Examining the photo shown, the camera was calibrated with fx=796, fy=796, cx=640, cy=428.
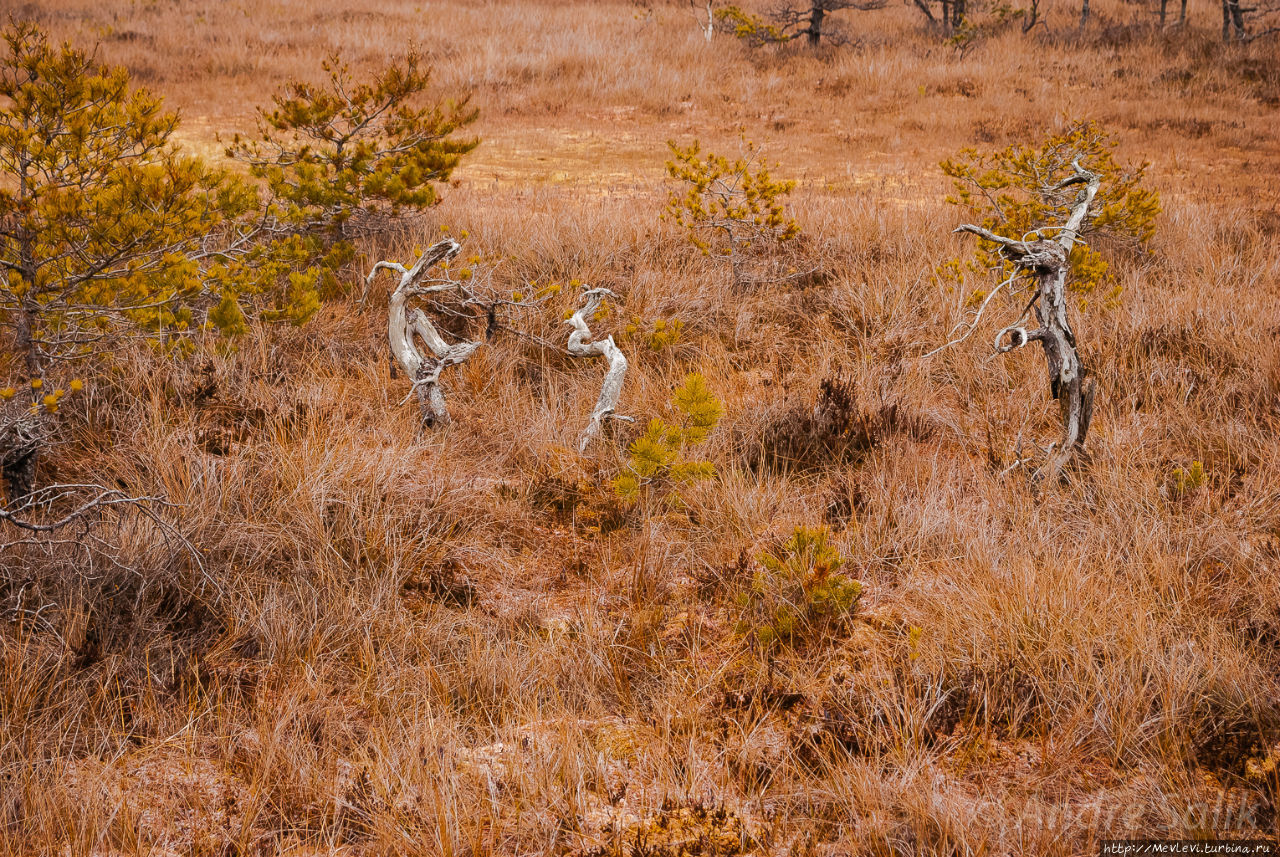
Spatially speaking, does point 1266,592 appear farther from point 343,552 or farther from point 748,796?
point 343,552

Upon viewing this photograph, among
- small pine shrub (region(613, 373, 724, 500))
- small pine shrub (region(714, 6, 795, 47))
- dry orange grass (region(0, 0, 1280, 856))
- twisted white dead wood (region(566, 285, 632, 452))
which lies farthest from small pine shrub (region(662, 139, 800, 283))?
small pine shrub (region(714, 6, 795, 47))

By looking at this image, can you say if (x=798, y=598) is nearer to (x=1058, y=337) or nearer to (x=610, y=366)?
(x=1058, y=337)

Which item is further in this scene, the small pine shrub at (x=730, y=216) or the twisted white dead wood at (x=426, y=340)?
the small pine shrub at (x=730, y=216)

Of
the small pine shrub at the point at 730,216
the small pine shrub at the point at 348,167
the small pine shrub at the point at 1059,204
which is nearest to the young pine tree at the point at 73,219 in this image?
the small pine shrub at the point at 348,167

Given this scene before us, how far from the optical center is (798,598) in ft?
9.82

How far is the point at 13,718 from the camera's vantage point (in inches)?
92.5

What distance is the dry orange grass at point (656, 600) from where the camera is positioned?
217 cm

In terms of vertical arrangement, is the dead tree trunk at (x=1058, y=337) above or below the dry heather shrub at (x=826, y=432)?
above

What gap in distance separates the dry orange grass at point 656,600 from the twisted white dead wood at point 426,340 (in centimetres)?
18

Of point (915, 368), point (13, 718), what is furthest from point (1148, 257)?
point (13, 718)

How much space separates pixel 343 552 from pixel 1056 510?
3.09 m

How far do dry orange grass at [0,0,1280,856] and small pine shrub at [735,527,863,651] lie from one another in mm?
102

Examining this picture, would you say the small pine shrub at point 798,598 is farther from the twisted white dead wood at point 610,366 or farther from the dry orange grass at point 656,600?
the twisted white dead wood at point 610,366

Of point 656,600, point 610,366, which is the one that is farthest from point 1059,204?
point 656,600
